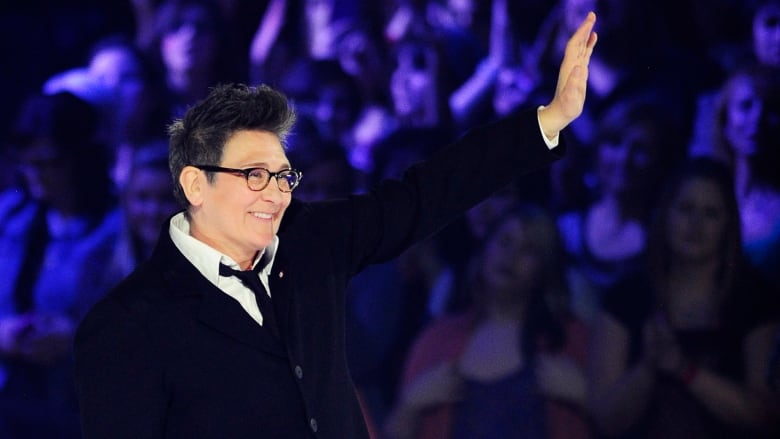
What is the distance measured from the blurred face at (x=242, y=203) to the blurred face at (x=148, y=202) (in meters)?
2.98

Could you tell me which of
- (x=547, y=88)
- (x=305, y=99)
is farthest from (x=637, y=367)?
(x=305, y=99)

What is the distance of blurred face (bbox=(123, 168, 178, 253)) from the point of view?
15.1 feet

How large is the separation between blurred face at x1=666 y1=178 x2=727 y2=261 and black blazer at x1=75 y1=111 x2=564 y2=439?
200 cm

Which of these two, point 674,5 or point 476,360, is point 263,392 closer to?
point 476,360

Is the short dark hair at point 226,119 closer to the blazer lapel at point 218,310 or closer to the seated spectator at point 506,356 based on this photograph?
the blazer lapel at point 218,310

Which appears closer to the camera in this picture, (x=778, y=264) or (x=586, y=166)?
(x=778, y=264)

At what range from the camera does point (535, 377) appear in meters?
3.85

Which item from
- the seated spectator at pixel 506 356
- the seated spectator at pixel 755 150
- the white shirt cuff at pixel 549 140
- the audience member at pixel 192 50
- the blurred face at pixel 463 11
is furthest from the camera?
the audience member at pixel 192 50

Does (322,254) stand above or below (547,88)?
below

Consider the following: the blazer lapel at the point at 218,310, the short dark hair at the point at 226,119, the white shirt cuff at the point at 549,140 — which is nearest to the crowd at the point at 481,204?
the white shirt cuff at the point at 549,140

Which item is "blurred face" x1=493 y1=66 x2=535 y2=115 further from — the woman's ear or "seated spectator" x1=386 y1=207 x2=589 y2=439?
the woman's ear

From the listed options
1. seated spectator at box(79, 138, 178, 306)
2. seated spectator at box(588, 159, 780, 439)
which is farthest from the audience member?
seated spectator at box(588, 159, 780, 439)

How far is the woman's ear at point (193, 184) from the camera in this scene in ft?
5.54

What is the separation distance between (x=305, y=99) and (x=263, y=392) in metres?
2.91
